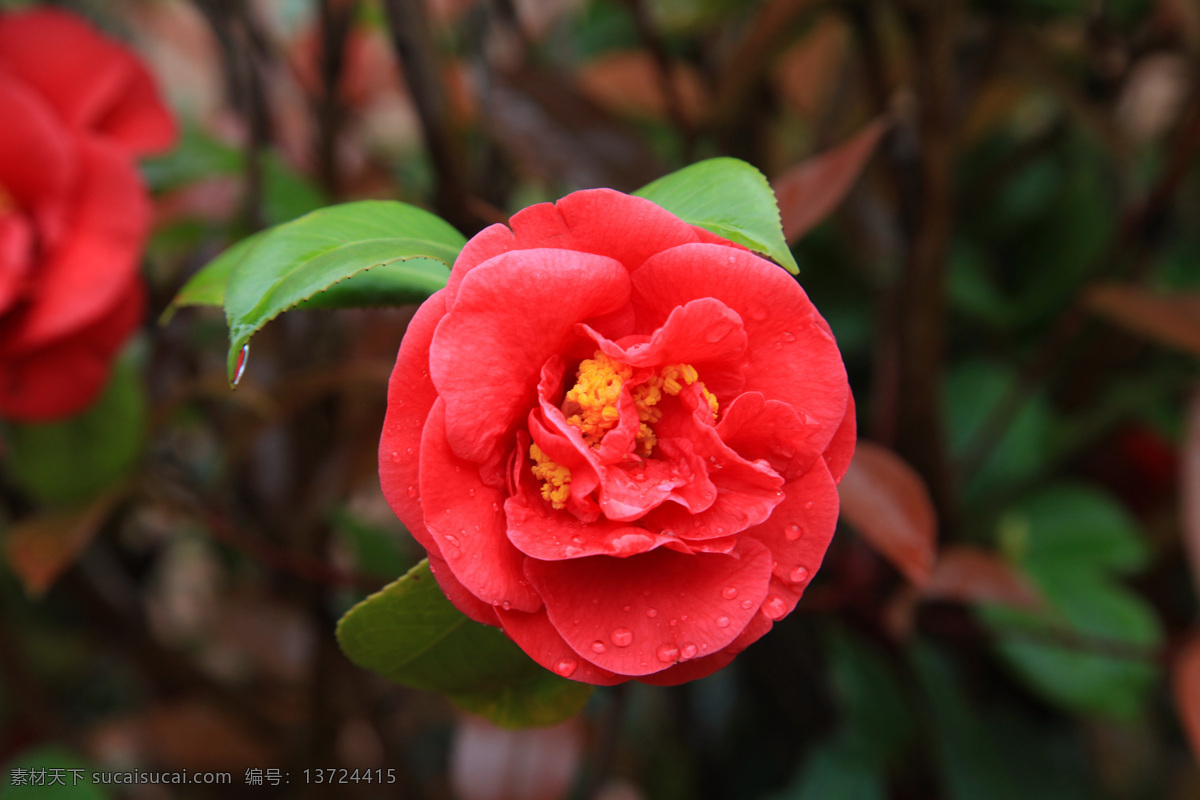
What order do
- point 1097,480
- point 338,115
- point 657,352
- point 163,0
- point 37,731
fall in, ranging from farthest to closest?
point 163,0, point 1097,480, point 37,731, point 338,115, point 657,352

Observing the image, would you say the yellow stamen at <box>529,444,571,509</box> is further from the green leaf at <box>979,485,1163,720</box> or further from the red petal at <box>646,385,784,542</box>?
the green leaf at <box>979,485,1163,720</box>

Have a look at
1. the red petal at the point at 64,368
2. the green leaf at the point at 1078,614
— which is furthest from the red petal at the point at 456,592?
the green leaf at the point at 1078,614

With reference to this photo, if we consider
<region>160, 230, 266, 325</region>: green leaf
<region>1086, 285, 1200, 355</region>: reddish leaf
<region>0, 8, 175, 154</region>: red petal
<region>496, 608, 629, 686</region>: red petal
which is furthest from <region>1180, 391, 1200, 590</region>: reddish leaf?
<region>0, 8, 175, 154</region>: red petal

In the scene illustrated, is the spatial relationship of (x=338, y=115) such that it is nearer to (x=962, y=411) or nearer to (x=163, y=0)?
(x=962, y=411)

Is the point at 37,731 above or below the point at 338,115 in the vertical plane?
below

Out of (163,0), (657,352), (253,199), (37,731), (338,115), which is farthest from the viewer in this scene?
(163,0)

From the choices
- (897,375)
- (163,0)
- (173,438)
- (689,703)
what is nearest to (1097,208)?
→ (897,375)

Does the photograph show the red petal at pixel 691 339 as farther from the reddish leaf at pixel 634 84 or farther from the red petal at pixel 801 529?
the reddish leaf at pixel 634 84
